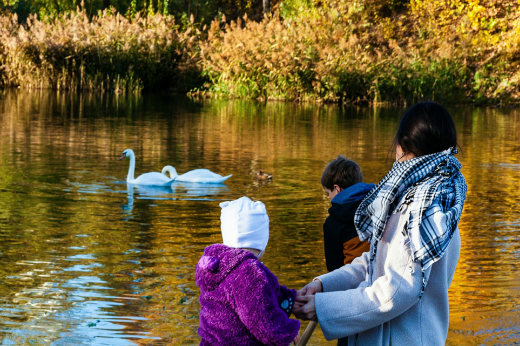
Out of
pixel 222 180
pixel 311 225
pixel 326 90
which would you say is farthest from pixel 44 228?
pixel 326 90

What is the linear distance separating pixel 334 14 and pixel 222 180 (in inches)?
Answer: 865

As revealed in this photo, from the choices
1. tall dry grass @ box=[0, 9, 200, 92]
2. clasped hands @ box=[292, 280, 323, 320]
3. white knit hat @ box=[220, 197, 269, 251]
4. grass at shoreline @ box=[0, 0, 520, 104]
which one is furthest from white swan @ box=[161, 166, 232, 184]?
tall dry grass @ box=[0, 9, 200, 92]

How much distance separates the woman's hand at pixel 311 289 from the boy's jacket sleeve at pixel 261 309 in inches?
6.9

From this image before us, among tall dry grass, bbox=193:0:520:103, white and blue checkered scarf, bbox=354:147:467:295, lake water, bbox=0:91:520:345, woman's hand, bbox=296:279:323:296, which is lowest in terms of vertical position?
lake water, bbox=0:91:520:345

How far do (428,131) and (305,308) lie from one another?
2.22 ft

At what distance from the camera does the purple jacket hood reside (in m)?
2.49

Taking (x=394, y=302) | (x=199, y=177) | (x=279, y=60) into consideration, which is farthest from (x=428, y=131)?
(x=279, y=60)

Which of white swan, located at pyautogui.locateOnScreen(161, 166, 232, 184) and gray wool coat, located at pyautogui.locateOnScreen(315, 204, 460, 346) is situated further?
white swan, located at pyautogui.locateOnScreen(161, 166, 232, 184)

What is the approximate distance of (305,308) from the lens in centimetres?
247

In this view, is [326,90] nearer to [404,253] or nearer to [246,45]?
[246,45]

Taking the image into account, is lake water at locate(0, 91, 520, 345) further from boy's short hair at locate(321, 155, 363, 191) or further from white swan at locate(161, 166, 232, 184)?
boy's short hair at locate(321, 155, 363, 191)

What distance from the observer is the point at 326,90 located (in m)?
29.1

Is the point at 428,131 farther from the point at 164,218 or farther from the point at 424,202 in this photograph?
the point at 164,218

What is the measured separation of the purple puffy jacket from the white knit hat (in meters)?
0.06
